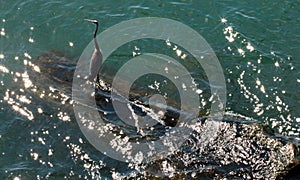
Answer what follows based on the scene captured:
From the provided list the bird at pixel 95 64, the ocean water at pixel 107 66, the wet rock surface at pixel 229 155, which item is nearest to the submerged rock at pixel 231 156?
the wet rock surface at pixel 229 155

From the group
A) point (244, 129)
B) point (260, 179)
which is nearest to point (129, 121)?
point (244, 129)

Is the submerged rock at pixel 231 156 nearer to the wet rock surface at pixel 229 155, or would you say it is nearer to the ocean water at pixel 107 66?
the wet rock surface at pixel 229 155

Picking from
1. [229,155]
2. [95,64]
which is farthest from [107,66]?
[229,155]

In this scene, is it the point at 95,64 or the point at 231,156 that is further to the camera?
the point at 95,64

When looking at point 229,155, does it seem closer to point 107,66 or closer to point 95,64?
point 95,64

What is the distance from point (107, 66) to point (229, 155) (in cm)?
681

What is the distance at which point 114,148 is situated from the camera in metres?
13.2

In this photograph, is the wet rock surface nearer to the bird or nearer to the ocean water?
the ocean water

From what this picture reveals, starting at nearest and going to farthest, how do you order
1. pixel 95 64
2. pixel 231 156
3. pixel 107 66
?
pixel 231 156
pixel 95 64
pixel 107 66

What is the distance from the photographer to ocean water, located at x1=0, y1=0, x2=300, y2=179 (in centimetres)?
1340

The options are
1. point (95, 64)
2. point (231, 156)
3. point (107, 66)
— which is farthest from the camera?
point (107, 66)

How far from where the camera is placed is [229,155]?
12.0m

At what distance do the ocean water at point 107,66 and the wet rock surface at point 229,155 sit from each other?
3.16ft

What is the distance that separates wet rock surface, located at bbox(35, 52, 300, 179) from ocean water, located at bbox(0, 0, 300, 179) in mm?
963
